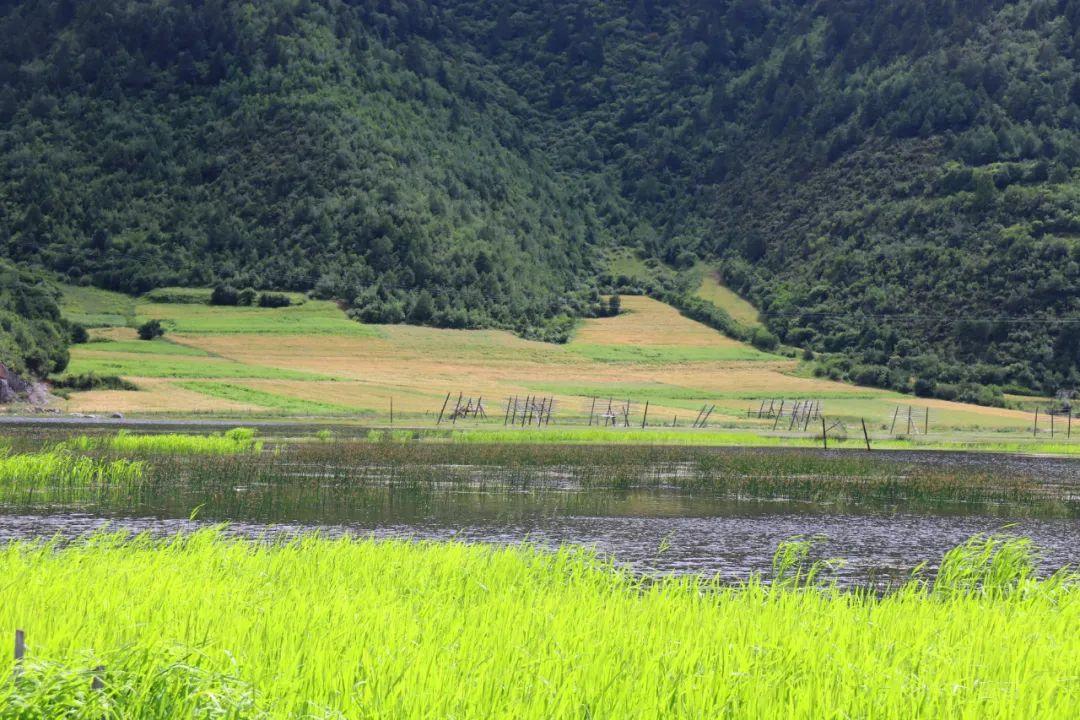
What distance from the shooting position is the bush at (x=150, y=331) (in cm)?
11331

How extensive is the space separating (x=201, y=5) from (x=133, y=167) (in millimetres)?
34416

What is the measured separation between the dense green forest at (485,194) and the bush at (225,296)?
27.6 feet

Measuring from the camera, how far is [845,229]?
544 feet

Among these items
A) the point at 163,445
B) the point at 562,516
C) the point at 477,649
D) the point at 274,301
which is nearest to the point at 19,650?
the point at 477,649

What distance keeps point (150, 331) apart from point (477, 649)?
107985 mm

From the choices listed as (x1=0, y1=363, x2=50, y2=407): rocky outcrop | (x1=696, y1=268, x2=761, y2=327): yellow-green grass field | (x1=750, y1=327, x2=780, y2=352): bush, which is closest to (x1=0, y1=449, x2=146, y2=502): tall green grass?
(x1=0, y1=363, x2=50, y2=407): rocky outcrop

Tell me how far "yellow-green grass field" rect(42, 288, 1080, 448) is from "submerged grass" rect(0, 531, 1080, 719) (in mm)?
52355

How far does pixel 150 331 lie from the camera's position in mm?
113625

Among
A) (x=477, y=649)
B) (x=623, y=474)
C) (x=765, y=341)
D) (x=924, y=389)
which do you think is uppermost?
(x=477, y=649)

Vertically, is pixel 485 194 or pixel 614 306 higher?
pixel 485 194

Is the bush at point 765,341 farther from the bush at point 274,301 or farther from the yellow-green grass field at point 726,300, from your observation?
the bush at point 274,301

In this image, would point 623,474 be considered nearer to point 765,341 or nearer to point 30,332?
point 30,332

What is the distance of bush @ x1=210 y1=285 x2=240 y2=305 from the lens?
13988 cm

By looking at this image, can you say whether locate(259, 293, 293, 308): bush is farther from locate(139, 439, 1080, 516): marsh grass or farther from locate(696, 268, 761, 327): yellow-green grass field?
locate(139, 439, 1080, 516): marsh grass
